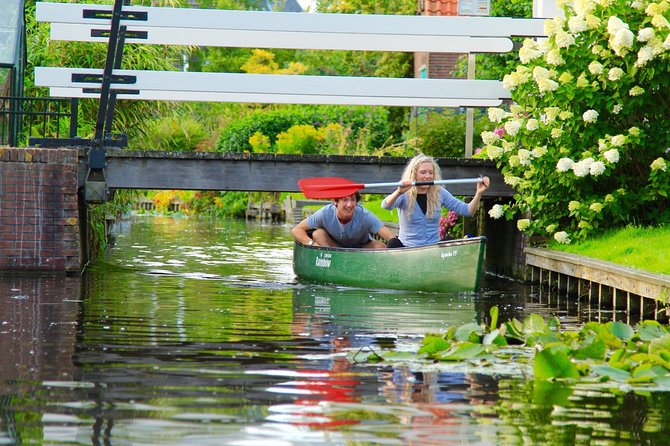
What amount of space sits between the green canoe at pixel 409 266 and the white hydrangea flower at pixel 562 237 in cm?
237

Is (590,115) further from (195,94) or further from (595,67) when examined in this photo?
(195,94)

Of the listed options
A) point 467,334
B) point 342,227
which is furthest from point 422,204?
point 467,334

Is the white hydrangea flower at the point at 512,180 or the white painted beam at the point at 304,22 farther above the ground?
the white painted beam at the point at 304,22

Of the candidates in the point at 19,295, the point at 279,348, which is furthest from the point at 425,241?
the point at 279,348

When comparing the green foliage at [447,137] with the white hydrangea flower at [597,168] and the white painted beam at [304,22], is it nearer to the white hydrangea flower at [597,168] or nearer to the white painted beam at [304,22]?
the white painted beam at [304,22]

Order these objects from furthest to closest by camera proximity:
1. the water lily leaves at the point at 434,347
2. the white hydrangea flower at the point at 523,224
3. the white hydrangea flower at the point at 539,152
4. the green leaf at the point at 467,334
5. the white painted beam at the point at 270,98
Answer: the white hydrangea flower at the point at 523,224 → the white painted beam at the point at 270,98 → the white hydrangea flower at the point at 539,152 → the green leaf at the point at 467,334 → the water lily leaves at the point at 434,347

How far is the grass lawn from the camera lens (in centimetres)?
1298

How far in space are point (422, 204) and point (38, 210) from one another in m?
4.91

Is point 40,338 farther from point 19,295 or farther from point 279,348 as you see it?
point 19,295

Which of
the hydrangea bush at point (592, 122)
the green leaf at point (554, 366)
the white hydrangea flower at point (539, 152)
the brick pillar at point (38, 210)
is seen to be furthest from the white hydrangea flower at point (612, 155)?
the green leaf at point (554, 366)

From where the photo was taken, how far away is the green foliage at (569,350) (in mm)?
7391

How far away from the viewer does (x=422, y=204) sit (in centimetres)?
1469

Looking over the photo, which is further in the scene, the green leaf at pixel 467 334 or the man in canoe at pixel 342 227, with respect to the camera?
the man in canoe at pixel 342 227

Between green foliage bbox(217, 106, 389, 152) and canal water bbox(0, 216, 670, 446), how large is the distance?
24574mm
